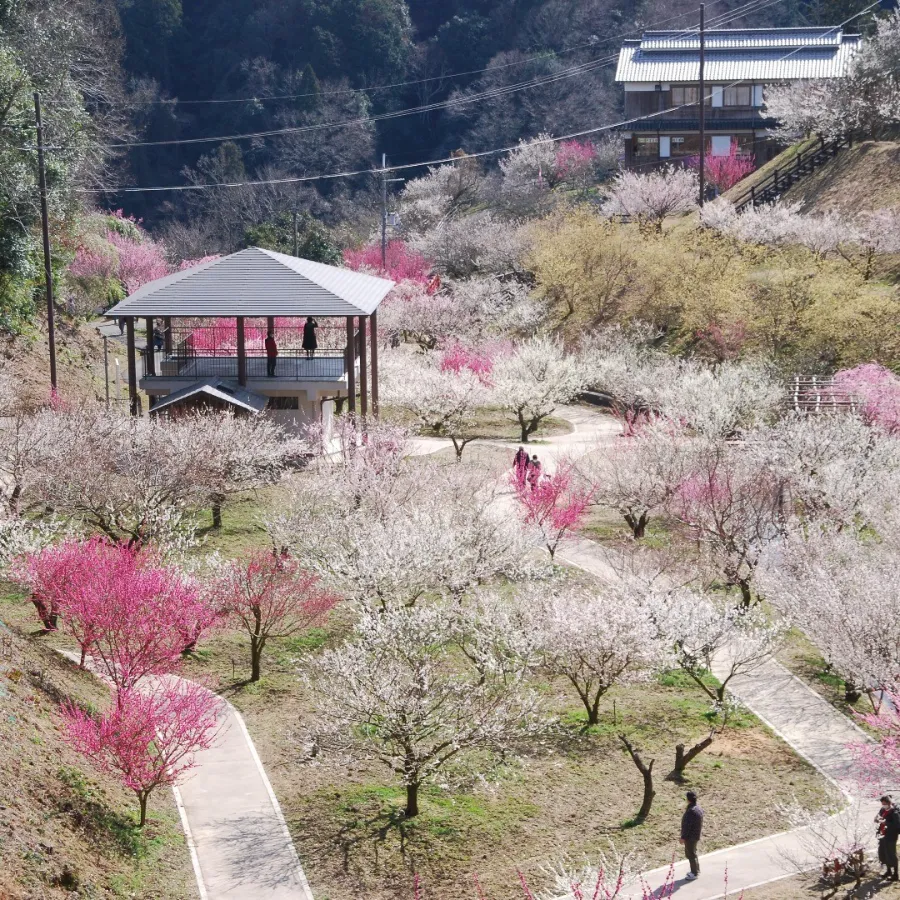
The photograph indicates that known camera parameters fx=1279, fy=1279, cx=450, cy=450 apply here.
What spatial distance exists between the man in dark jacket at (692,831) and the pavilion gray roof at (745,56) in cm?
6070

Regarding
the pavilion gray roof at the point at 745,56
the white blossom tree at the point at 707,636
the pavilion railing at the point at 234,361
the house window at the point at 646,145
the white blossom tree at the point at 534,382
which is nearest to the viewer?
the white blossom tree at the point at 707,636

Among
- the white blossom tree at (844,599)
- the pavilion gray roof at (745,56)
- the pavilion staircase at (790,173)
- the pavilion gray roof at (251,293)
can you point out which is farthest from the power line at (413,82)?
the white blossom tree at (844,599)

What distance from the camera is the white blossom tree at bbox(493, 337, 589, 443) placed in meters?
39.8

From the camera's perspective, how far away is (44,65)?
43.6 meters

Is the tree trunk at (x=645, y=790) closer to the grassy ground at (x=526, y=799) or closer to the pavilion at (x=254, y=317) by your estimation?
the grassy ground at (x=526, y=799)

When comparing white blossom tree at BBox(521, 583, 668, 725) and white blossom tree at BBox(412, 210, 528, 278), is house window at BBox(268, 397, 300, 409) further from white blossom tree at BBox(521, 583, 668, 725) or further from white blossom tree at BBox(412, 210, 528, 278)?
white blossom tree at BBox(412, 210, 528, 278)

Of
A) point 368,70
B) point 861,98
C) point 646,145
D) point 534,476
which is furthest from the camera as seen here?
point 368,70

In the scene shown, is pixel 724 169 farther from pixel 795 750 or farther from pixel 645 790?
pixel 645 790

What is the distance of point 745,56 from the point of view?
2840 inches

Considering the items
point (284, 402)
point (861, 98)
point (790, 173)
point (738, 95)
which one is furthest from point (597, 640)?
point (738, 95)

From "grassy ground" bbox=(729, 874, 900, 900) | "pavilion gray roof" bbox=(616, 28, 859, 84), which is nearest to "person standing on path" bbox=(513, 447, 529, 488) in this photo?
"grassy ground" bbox=(729, 874, 900, 900)

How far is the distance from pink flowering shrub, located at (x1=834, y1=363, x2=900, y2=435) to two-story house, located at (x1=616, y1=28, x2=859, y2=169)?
34652 millimetres

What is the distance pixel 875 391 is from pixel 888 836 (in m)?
19.6

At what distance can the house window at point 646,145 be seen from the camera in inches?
2771
